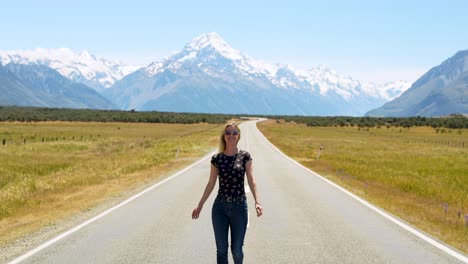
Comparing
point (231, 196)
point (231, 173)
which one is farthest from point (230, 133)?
point (231, 196)

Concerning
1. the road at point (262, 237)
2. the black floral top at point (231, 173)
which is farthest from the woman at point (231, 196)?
the road at point (262, 237)

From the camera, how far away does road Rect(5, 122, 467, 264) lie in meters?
7.61

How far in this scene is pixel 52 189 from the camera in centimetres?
1678

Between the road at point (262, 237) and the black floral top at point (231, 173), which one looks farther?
the road at point (262, 237)

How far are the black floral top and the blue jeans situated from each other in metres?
0.12

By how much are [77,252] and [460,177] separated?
21132 millimetres

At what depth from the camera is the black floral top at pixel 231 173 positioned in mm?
5824

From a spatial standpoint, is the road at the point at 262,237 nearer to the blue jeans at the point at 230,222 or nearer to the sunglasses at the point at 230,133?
the blue jeans at the point at 230,222

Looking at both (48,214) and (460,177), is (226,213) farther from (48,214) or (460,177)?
(460,177)

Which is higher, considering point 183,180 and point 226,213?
point 226,213

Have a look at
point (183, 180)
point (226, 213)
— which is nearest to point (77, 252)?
point (226, 213)

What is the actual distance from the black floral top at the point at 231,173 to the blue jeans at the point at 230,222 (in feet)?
0.40

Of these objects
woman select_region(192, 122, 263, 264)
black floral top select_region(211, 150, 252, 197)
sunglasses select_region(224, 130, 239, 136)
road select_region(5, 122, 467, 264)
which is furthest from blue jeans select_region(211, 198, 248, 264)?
road select_region(5, 122, 467, 264)

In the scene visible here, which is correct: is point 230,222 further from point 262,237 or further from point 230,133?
point 262,237
